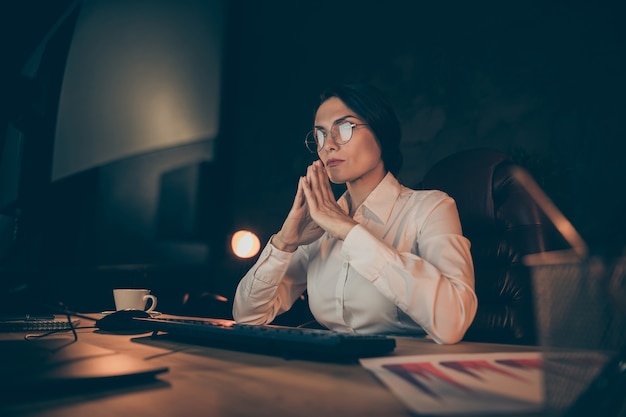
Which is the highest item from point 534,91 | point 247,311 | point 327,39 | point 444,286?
point 327,39

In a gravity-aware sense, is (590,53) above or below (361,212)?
above

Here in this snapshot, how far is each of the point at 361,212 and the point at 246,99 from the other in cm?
235

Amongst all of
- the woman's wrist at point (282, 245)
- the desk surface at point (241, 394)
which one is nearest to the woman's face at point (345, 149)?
the woman's wrist at point (282, 245)

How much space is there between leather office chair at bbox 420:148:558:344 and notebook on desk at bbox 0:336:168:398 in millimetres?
1295

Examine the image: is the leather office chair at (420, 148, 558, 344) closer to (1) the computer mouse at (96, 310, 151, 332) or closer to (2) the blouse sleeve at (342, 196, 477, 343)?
(2) the blouse sleeve at (342, 196, 477, 343)

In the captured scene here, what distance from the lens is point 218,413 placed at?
0.41 m

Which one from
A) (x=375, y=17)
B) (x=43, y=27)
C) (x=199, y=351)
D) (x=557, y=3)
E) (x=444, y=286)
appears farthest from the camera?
(x=375, y=17)

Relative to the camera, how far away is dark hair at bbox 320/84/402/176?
160 centimetres

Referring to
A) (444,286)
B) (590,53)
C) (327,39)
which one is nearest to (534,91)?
(590,53)

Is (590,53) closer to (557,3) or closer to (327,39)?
(557,3)

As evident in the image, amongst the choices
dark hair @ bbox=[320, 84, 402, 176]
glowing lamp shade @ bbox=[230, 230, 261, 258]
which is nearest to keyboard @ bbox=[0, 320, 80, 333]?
dark hair @ bbox=[320, 84, 402, 176]

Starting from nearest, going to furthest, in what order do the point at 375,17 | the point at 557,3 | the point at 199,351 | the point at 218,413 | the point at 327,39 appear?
the point at 218,413, the point at 199,351, the point at 557,3, the point at 375,17, the point at 327,39

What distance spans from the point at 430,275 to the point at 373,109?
2.15ft

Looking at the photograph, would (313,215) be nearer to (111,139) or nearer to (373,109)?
(373,109)
